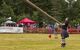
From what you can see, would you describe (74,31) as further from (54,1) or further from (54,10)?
(54,1)

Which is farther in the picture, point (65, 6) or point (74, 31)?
point (65, 6)

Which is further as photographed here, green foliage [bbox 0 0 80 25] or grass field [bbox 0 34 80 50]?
green foliage [bbox 0 0 80 25]

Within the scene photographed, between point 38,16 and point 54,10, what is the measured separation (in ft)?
12.5

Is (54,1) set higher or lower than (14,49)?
higher

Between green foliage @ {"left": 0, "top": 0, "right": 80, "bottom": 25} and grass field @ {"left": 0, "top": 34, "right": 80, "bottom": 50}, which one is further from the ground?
green foliage @ {"left": 0, "top": 0, "right": 80, "bottom": 25}

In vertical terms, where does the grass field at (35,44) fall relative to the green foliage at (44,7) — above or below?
below

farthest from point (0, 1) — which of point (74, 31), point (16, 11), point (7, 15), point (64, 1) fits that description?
point (74, 31)

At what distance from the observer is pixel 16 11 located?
89.5m

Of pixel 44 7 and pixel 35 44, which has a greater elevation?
pixel 44 7

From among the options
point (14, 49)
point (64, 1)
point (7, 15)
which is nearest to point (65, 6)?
point (64, 1)

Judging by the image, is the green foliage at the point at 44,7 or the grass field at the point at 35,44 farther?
the green foliage at the point at 44,7

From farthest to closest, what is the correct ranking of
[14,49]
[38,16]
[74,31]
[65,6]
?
1. [65,6]
2. [38,16]
3. [74,31]
4. [14,49]

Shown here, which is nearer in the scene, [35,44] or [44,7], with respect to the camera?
[35,44]

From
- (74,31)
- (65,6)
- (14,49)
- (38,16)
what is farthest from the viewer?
(65,6)
